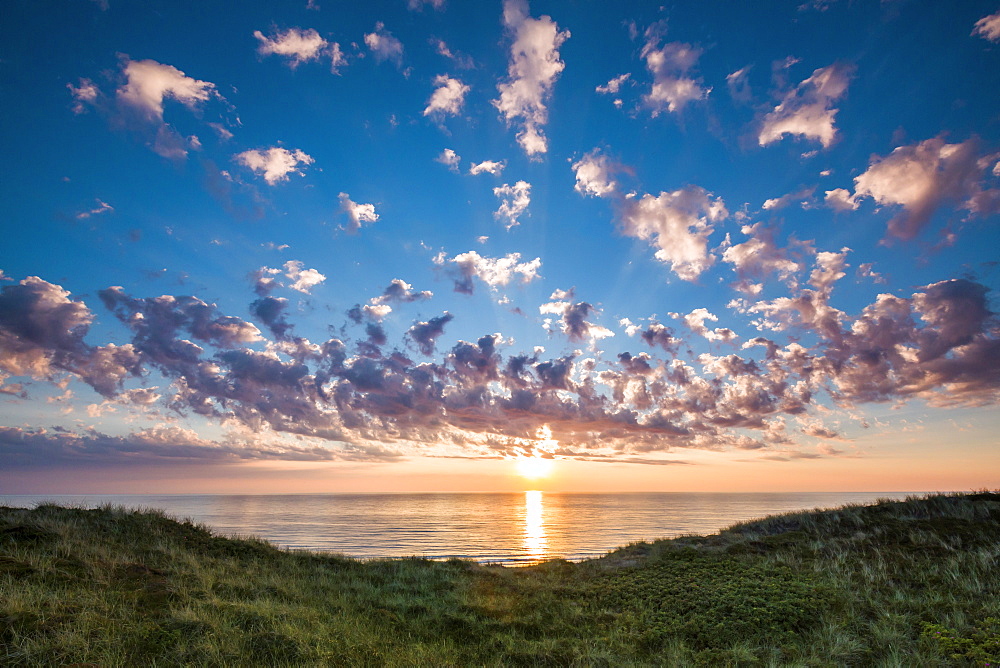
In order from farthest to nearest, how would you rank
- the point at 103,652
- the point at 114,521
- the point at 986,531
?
the point at 114,521 → the point at 986,531 → the point at 103,652

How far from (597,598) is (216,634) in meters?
10.9

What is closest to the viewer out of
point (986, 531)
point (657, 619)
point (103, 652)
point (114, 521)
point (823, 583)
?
point (103, 652)

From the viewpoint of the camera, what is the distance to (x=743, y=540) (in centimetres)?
2050

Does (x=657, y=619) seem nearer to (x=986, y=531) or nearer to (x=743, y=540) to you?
(x=743, y=540)

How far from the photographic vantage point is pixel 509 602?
569 inches

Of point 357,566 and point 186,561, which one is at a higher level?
point 186,561

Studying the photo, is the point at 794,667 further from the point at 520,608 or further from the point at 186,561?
the point at 186,561

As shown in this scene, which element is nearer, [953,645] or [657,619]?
[953,645]

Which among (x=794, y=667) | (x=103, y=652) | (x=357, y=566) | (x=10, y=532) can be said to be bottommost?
(x=357, y=566)

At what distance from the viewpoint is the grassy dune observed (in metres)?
8.63

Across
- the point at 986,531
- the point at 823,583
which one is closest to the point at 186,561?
the point at 823,583

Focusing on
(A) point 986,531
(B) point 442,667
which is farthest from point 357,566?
(A) point 986,531

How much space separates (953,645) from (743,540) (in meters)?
12.9

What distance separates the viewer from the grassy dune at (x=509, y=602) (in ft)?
28.3
